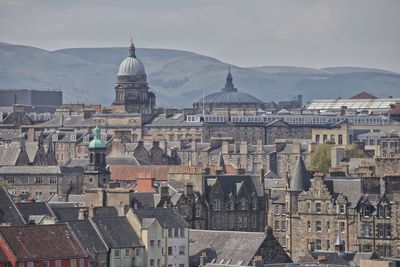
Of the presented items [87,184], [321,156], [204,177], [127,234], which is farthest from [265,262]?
[321,156]

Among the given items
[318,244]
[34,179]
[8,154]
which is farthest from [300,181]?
[8,154]

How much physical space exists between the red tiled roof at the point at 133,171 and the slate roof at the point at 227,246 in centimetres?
5475

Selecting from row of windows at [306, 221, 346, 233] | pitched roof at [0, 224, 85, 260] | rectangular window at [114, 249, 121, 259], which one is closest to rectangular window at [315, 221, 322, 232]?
row of windows at [306, 221, 346, 233]

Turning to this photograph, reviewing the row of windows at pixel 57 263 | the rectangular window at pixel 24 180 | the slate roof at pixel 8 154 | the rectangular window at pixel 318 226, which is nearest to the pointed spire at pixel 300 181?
the rectangular window at pixel 318 226

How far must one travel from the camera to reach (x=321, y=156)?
18138 centimetres

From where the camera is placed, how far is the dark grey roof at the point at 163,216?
9894 cm

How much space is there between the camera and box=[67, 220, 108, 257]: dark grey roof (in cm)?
9350

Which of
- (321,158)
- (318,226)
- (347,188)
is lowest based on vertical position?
(318,226)

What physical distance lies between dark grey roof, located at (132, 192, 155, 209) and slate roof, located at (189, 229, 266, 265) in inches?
381

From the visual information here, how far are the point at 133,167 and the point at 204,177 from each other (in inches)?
1864

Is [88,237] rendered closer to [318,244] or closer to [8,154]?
[318,244]

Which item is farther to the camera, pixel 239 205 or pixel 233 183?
pixel 233 183

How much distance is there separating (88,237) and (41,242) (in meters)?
4.42

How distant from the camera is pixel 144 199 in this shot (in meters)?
114
